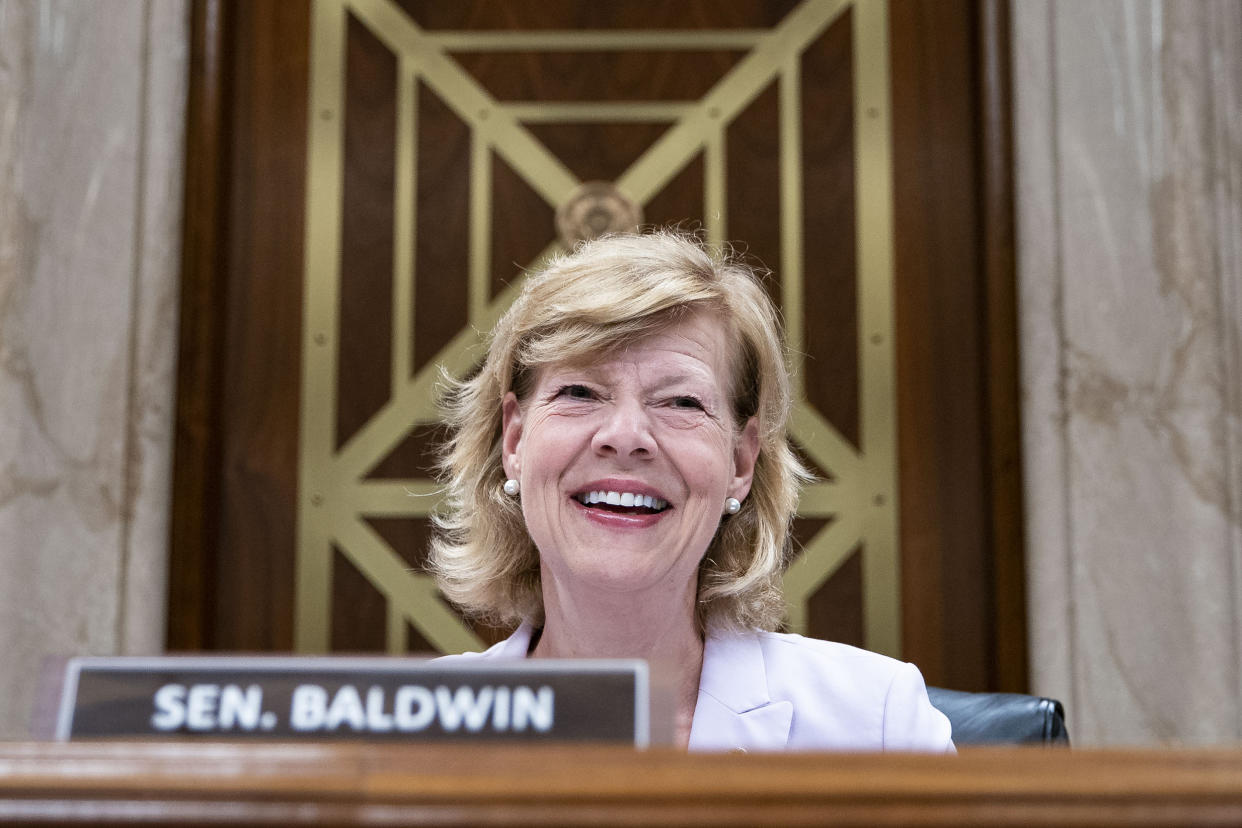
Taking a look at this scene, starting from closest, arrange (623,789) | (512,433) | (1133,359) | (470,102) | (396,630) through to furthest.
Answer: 1. (623,789)
2. (512,433)
3. (1133,359)
4. (396,630)
5. (470,102)

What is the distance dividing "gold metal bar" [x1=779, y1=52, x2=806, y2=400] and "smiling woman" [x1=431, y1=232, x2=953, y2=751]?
1.01 metres

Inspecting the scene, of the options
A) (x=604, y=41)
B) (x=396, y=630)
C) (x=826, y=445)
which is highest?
(x=604, y=41)

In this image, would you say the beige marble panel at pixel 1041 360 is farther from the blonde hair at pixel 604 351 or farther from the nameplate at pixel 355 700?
the nameplate at pixel 355 700

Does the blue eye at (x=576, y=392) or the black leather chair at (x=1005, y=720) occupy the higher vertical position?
A: the blue eye at (x=576, y=392)

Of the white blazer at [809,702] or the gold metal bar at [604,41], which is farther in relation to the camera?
the gold metal bar at [604,41]

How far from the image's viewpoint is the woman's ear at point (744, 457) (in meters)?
1.68

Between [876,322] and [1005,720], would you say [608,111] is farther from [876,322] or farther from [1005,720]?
[1005,720]

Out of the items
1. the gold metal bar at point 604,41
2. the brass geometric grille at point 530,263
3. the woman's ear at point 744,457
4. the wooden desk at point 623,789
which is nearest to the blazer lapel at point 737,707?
the woman's ear at point 744,457

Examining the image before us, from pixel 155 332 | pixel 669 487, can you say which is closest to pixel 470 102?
pixel 155 332

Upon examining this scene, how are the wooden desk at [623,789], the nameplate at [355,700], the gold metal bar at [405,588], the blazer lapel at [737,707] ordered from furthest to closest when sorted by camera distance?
the gold metal bar at [405,588]
the blazer lapel at [737,707]
the nameplate at [355,700]
the wooden desk at [623,789]

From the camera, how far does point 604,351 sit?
150cm

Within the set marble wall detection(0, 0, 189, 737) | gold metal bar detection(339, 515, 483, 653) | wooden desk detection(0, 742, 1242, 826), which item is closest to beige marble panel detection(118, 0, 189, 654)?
marble wall detection(0, 0, 189, 737)

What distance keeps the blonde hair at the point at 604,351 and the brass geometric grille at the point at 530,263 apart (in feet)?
2.79

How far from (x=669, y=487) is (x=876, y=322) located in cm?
136
